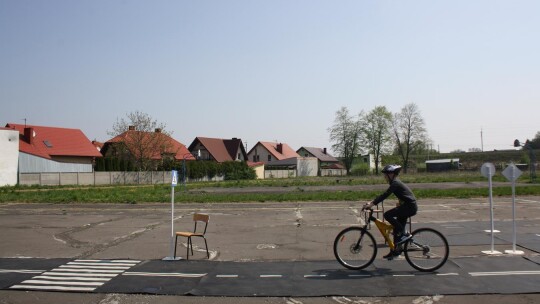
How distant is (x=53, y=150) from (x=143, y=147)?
10.9 m

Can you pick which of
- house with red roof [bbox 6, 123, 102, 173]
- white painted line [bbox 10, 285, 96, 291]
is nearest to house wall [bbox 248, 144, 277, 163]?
house with red roof [bbox 6, 123, 102, 173]

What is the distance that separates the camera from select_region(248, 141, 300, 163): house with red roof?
101 metres

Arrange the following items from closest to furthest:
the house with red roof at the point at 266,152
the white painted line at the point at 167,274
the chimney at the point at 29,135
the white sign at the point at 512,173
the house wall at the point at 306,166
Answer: the white painted line at the point at 167,274, the white sign at the point at 512,173, the chimney at the point at 29,135, the house wall at the point at 306,166, the house with red roof at the point at 266,152

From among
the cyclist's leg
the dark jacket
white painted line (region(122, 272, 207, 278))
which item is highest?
the dark jacket

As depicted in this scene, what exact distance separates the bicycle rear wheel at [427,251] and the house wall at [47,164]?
169ft

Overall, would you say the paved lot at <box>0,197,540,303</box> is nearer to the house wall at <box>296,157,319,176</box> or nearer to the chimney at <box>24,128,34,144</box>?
the chimney at <box>24,128,34,144</box>

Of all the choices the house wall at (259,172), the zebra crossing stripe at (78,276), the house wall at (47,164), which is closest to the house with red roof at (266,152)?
the house wall at (259,172)

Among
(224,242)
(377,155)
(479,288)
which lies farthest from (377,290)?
(377,155)

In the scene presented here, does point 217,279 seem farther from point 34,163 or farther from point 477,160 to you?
point 477,160

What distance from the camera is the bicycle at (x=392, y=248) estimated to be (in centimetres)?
798

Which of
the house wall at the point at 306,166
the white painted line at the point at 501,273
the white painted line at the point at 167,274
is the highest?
the house wall at the point at 306,166

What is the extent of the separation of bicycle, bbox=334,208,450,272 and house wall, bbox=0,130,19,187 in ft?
148

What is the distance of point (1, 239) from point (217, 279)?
312 inches

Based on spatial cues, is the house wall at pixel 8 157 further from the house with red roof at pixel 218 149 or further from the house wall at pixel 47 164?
the house with red roof at pixel 218 149
